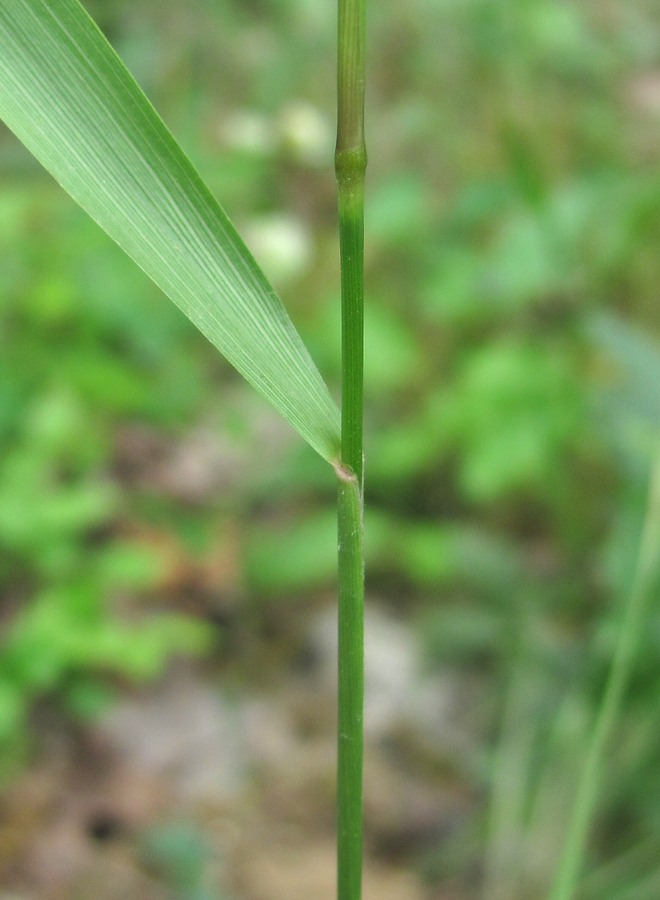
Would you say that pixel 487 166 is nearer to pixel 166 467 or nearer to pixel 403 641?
pixel 166 467

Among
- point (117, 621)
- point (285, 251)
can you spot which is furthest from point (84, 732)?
point (285, 251)

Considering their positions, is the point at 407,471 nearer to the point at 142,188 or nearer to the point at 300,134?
the point at 300,134

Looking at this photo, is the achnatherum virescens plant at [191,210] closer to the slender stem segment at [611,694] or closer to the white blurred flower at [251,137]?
the slender stem segment at [611,694]

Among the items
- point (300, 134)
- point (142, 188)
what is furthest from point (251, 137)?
point (142, 188)

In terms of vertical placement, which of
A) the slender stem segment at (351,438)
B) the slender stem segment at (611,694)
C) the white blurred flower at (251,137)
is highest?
the white blurred flower at (251,137)

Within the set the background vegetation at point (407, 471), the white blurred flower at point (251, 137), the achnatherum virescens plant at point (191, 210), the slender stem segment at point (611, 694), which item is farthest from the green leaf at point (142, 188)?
the white blurred flower at point (251, 137)

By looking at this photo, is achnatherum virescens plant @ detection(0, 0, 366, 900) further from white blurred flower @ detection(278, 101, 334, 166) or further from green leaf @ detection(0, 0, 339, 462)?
white blurred flower @ detection(278, 101, 334, 166)
